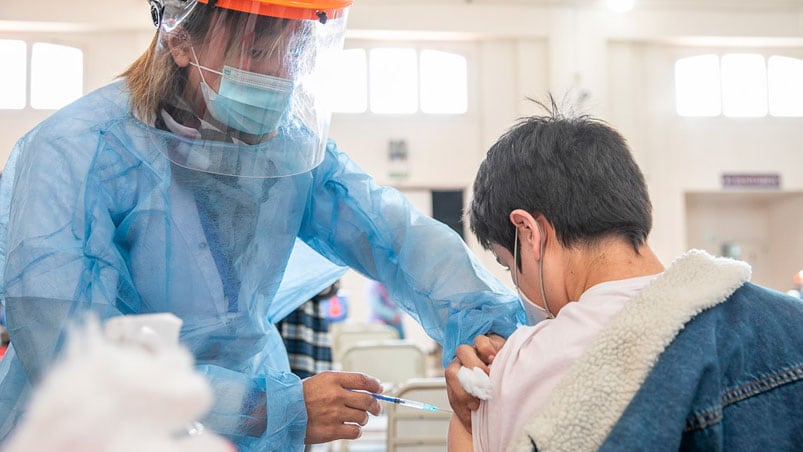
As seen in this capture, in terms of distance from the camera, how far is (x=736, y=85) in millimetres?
8391

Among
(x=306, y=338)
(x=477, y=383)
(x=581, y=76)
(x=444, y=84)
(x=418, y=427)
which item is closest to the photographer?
(x=477, y=383)

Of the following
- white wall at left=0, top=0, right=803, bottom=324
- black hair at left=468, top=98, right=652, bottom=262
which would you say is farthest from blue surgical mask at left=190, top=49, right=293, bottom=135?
white wall at left=0, top=0, right=803, bottom=324

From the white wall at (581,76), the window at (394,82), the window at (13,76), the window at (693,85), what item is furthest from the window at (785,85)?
the window at (13,76)

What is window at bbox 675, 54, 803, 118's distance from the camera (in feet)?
27.4

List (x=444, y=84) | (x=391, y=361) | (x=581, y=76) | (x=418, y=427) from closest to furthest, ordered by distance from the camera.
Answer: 1. (x=418, y=427)
2. (x=391, y=361)
3. (x=581, y=76)
4. (x=444, y=84)

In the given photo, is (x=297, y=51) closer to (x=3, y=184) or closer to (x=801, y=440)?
(x=3, y=184)

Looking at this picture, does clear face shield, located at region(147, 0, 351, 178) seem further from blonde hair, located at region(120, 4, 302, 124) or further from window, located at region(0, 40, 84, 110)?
window, located at region(0, 40, 84, 110)

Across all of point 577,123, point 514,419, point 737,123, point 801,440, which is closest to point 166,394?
point 514,419

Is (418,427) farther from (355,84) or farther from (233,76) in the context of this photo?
(355,84)

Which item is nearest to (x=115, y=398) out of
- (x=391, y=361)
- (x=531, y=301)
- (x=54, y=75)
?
(x=531, y=301)

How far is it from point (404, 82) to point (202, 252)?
7.18 m

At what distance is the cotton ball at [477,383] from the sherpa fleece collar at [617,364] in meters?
0.09

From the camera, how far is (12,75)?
24.6 ft

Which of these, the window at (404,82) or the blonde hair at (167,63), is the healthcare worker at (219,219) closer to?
the blonde hair at (167,63)
